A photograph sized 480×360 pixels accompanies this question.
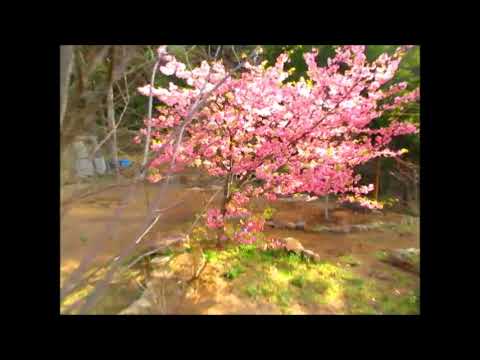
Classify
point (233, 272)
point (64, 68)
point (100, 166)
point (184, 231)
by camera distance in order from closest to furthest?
point (64, 68) < point (233, 272) < point (184, 231) < point (100, 166)

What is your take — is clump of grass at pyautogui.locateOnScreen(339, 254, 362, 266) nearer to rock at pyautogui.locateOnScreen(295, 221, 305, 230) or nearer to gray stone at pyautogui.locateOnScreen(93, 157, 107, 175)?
rock at pyautogui.locateOnScreen(295, 221, 305, 230)

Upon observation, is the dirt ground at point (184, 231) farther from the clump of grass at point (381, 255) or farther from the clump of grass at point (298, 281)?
the clump of grass at point (298, 281)

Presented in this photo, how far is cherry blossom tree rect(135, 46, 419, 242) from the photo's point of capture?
11.3ft

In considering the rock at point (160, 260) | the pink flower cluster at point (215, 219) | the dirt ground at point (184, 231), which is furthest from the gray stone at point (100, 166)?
the pink flower cluster at point (215, 219)

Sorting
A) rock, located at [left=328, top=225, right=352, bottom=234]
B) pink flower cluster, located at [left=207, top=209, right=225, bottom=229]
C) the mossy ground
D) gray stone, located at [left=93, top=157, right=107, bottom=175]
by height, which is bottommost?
the mossy ground

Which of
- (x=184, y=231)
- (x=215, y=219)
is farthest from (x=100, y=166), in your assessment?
(x=215, y=219)

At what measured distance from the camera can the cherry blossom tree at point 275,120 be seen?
11.3 feet

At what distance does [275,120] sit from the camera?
3678mm

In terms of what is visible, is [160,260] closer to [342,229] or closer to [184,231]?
[184,231]

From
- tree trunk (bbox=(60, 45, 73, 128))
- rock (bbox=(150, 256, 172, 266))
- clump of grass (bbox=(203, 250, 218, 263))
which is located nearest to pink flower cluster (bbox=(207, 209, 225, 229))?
clump of grass (bbox=(203, 250, 218, 263))

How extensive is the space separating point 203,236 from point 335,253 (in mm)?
2785

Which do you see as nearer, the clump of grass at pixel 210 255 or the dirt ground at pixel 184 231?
the dirt ground at pixel 184 231

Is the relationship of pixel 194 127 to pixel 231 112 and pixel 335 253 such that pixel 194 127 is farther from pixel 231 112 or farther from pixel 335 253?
pixel 335 253

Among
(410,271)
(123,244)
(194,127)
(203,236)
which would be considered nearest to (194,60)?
(194,127)
